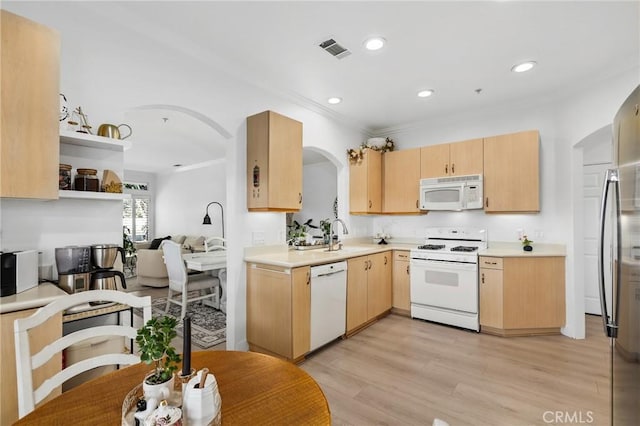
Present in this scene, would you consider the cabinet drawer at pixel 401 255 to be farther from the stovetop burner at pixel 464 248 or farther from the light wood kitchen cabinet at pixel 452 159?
the light wood kitchen cabinet at pixel 452 159

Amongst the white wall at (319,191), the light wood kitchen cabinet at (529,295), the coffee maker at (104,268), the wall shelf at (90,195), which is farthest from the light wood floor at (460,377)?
the white wall at (319,191)

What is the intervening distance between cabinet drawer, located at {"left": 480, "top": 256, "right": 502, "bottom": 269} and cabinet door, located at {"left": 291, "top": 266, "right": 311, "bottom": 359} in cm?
209

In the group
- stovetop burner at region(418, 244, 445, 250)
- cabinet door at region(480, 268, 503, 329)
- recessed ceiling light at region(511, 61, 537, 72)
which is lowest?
cabinet door at region(480, 268, 503, 329)

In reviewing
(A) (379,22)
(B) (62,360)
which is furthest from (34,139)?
(A) (379,22)

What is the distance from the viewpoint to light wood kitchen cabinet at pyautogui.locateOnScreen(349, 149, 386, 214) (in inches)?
175

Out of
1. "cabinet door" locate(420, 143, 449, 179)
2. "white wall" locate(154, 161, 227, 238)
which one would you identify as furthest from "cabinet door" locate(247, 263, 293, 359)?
"white wall" locate(154, 161, 227, 238)

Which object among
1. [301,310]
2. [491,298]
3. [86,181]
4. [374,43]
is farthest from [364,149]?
[86,181]

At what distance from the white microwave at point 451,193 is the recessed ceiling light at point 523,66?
1260mm

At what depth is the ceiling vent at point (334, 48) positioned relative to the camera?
2.53m

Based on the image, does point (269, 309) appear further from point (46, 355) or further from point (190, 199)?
point (190, 199)

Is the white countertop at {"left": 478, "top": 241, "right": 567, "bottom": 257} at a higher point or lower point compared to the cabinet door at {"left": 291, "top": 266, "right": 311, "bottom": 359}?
higher

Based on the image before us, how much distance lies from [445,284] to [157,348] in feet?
11.6

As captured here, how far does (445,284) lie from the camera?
12.2 ft

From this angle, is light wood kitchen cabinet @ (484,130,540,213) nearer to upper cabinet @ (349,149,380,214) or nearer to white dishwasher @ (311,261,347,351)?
upper cabinet @ (349,149,380,214)
